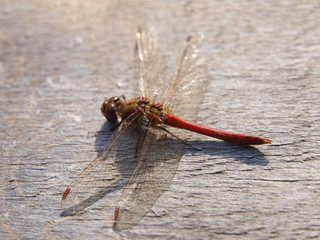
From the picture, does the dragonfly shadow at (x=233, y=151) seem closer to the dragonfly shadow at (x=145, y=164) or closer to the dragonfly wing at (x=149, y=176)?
the dragonfly shadow at (x=145, y=164)

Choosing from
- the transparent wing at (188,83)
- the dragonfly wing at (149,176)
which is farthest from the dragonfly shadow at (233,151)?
the transparent wing at (188,83)

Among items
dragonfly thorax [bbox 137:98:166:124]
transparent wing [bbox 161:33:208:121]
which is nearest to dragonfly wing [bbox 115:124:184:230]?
dragonfly thorax [bbox 137:98:166:124]

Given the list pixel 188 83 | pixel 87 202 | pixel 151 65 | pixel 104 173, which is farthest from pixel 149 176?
pixel 151 65

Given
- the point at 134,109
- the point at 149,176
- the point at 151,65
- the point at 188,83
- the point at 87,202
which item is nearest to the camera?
the point at 87,202

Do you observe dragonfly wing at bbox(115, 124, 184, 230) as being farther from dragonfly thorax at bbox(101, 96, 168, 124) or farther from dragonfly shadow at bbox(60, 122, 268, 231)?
dragonfly thorax at bbox(101, 96, 168, 124)

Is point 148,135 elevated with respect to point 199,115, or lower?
lower

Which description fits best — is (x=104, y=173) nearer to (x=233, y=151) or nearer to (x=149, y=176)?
(x=149, y=176)
